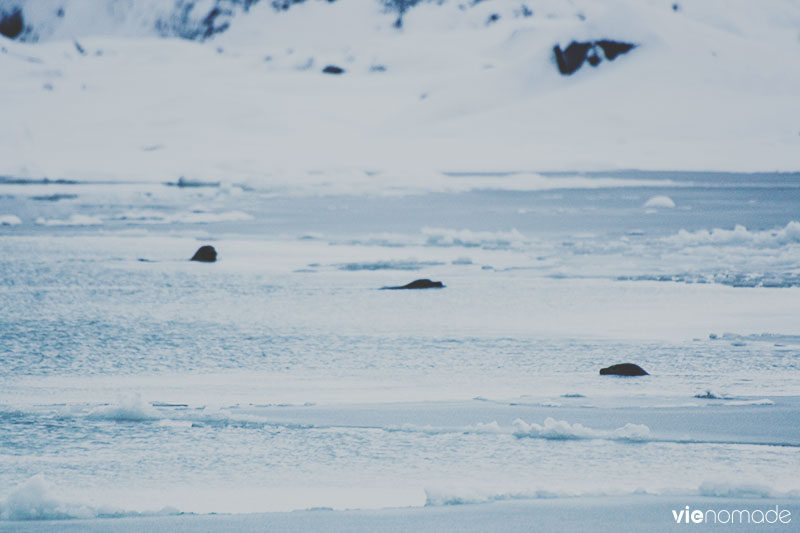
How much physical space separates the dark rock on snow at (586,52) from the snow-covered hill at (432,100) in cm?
6

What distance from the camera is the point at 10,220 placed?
43.1 ft

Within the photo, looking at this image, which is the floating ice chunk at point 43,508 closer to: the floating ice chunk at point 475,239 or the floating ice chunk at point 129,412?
the floating ice chunk at point 129,412

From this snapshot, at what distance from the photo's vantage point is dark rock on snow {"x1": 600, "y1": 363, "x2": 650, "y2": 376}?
5.04m

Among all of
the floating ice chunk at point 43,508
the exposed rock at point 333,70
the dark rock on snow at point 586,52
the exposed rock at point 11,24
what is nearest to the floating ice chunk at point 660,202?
the floating ice chunk at point 43,508

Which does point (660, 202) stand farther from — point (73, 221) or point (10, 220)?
point (10, 220)

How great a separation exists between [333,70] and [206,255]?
2947 cm

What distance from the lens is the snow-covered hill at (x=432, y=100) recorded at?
25.8 m

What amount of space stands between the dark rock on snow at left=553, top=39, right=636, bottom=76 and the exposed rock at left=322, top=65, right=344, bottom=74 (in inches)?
306

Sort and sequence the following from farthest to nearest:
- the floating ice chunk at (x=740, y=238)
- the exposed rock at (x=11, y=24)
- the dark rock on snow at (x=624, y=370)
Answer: the exposed rock at (x=11, y=24) < the floating ice chunk at (x=740, y=238) < the dark rock on snow at (x=624, y=370)

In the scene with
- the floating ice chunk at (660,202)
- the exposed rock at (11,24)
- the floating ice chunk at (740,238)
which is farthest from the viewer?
the exposed rock at (11,24)

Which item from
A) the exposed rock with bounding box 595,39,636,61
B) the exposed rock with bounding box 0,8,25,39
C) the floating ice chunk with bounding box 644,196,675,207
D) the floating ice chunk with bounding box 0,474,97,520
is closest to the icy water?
the floating ice chunk with bounding box 0,474,97,520

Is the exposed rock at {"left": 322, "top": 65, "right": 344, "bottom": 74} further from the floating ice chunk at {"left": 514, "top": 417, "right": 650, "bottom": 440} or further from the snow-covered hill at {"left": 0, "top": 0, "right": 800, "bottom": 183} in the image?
the floating ice chunk at {"left": 514, "top": 417, "right": 650, "bottom": 440}

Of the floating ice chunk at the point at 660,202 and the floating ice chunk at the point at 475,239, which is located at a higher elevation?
the floating ice chunk at the point at 660,202

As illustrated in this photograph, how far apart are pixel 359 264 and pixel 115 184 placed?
12.6 meters
